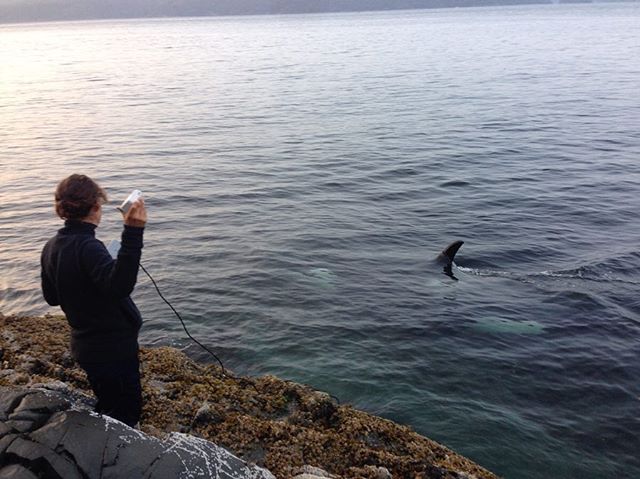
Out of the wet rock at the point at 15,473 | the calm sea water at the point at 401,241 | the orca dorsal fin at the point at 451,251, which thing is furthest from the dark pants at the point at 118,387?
the orca dorsal fin at the point at 451,251

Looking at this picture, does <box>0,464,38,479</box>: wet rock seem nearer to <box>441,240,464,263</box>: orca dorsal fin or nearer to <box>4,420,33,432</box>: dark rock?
<box>4,420,33,432</box>: dark rock

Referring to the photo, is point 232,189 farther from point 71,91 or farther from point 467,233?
point 71,91

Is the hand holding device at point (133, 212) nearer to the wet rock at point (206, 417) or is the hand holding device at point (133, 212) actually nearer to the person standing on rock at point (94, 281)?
the person standing on rock at point (94, 281)

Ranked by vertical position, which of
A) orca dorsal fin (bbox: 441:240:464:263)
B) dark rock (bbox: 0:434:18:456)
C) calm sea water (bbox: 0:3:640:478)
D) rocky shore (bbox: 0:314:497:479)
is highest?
dark rock (bbox: 0:434:18:456)

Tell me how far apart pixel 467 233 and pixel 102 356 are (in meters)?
15.7

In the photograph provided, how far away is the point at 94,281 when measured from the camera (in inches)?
206

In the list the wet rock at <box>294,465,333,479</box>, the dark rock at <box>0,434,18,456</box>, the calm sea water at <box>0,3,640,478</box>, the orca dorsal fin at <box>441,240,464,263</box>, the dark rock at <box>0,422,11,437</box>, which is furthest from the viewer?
the orca dorsal fin at <box>441,240,464,263</box>

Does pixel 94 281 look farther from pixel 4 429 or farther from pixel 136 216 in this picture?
pixel 4 429

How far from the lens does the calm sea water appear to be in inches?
419

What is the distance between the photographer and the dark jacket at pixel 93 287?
5094 mm

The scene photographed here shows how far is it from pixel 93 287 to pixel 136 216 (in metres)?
0.85

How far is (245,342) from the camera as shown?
12.4 metres

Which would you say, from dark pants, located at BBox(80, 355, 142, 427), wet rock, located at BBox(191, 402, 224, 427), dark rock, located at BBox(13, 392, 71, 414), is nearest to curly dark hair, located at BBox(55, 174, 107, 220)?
dark pants, located at BBox(80, 355, 142, 427)

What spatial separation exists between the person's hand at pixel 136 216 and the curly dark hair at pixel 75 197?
488 millimetres
